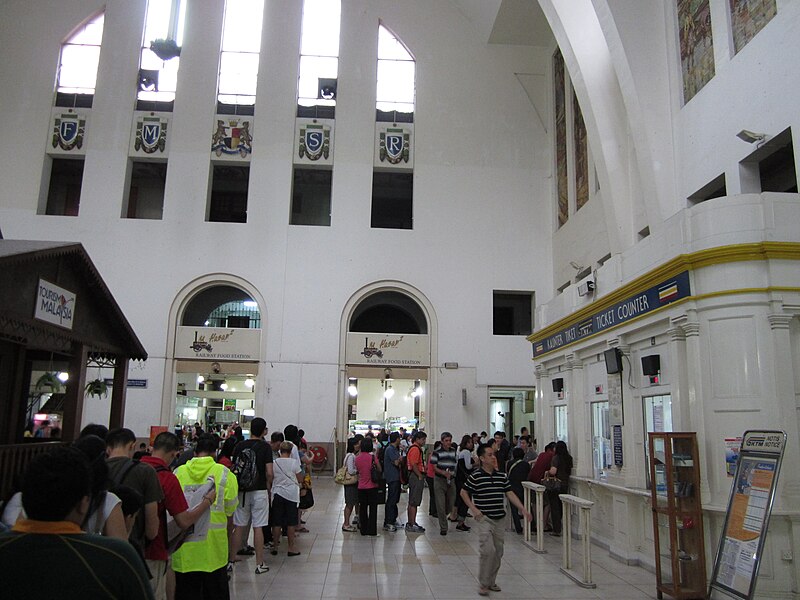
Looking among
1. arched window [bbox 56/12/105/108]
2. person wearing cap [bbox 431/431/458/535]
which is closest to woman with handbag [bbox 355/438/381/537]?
person wearing cap [bbox 431/431/458/535]

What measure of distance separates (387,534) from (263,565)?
3020mm

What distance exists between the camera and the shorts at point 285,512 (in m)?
8.02

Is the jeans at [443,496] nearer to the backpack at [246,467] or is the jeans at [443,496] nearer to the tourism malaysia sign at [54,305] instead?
the backpack at [246,467]

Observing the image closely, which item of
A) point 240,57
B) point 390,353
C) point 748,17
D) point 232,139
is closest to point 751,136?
point 748,17

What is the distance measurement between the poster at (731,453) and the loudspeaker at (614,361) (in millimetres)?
2334

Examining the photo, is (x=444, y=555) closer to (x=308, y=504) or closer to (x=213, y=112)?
(x=308, y=504)

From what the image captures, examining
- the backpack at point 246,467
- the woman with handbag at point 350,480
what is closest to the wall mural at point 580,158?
the woman with handbag at point 350,480

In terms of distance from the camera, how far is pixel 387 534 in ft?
32.9

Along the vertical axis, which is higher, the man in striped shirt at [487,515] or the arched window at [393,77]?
the arched window at [393,77]

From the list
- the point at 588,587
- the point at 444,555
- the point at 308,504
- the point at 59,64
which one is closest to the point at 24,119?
the point at 59,64

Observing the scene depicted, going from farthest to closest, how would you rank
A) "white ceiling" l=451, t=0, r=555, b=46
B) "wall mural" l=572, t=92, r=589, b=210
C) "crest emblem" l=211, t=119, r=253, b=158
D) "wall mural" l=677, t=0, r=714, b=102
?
1. "crest emblem" l=211, t=119, r=253, b=158
2. "white ceiling" l=451, t=0, r=555, b=46
3. "wall mural" l=572, t=92, r=589, b=210
4. "wall mural" l=677, t=0, r=714, b=102

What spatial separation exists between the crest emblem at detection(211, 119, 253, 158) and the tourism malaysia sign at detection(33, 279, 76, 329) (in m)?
15.3

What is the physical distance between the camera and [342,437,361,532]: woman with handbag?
32.1ft

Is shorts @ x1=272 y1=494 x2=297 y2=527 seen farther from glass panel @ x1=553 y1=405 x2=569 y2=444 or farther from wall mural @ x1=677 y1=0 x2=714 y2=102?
wall mural @ x1=677 y1=0 x2=714 y2=102
